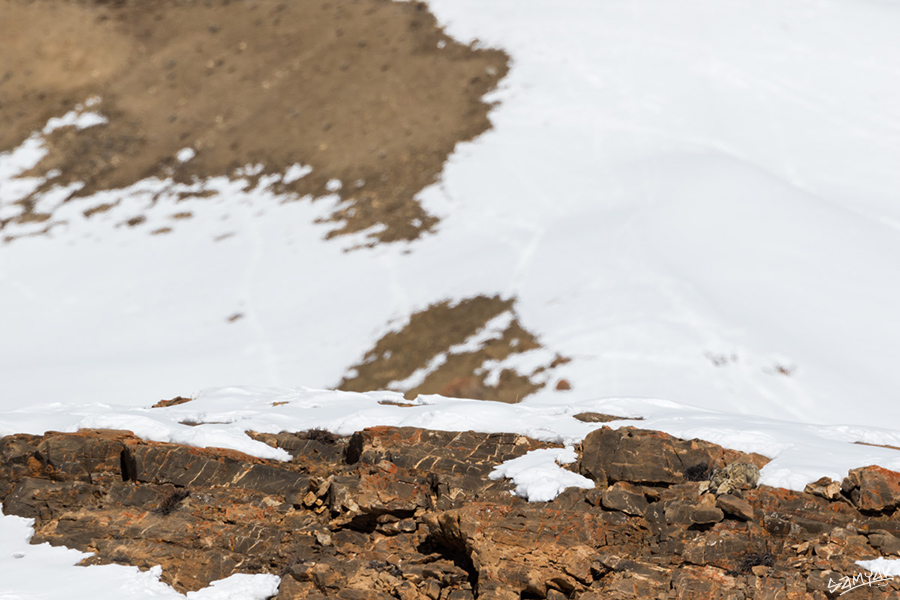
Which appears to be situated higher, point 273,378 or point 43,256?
point 43,256

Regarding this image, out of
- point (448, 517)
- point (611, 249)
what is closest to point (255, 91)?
point (611, 249)

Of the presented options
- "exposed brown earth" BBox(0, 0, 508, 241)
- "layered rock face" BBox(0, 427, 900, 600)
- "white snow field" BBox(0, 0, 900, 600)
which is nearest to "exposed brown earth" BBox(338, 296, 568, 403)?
"white snow field" BBox(0, 0, 900, 600)

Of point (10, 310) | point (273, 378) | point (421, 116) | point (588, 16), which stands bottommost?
point (273, 378)

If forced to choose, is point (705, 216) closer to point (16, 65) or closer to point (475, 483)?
point (475, 483)

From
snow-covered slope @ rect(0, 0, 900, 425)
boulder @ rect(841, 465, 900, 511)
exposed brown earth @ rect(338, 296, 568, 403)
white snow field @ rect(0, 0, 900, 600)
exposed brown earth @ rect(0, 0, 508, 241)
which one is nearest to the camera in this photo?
boulder @ rect(841, 465, 900, 511)

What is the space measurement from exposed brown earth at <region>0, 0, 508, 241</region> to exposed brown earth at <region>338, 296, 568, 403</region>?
185 inches

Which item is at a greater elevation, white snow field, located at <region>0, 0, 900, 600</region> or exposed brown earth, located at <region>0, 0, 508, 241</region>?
exposed brown earth, located at <region>0, 0, 508, 241</region>

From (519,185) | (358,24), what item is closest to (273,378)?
(519,185)

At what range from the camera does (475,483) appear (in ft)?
30.0

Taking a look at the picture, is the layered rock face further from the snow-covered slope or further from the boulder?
the snow-covered slope

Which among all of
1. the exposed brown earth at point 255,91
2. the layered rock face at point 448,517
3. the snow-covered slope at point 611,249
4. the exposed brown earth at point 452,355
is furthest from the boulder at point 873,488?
the exposed brown earth at point 255,91

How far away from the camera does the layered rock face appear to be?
7711 mm

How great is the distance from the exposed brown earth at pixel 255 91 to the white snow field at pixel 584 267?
1100mm

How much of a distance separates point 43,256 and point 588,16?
2432 cm
